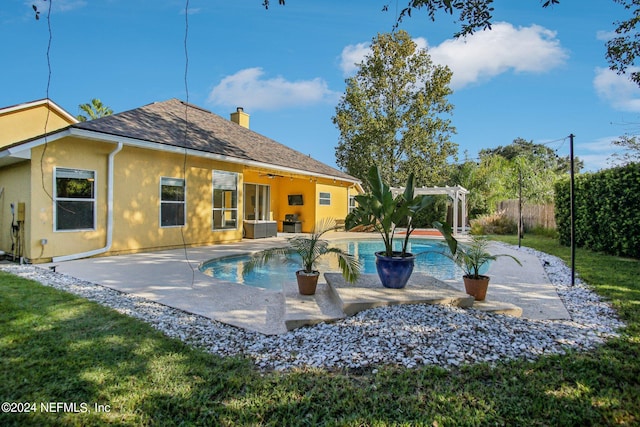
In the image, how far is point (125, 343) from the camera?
3.50 meters

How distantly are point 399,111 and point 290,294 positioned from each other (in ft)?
75.1

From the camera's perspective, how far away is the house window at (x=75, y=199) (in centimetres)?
896

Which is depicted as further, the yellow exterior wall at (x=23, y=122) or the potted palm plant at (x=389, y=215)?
the yellow exterior wall at (x=23, y=122)

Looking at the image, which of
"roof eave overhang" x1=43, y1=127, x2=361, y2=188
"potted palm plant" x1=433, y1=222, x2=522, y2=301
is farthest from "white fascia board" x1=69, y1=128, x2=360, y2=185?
"potted palm plant" x1=433, y1=222, x2=522, y2=301

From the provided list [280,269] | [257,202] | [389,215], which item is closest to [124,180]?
[280,269]

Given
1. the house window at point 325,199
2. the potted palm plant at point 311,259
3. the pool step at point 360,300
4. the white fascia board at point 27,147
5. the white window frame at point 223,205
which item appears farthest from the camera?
the house window at point 325,199

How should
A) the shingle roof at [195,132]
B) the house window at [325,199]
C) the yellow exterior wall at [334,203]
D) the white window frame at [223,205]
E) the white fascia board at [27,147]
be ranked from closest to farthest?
1. the white fascia board at [27,147]
2. the shingle roof at [195,132]
3. the white window frame at [223,205]
4. the yellow exterior wall at [334,203]
5. the house window at [325,199]

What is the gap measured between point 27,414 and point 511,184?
2677 centimetres

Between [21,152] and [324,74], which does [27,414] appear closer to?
[21,152]

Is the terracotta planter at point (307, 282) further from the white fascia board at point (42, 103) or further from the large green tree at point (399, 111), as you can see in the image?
the large green tree at point (399, 111)

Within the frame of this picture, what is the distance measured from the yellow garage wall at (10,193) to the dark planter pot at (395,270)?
29.6ft

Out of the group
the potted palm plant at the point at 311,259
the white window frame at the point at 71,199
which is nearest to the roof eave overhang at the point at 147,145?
the white window frame at the point at 71,199

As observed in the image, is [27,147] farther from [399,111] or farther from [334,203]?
[399,111]

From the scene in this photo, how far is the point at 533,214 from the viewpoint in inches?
749
